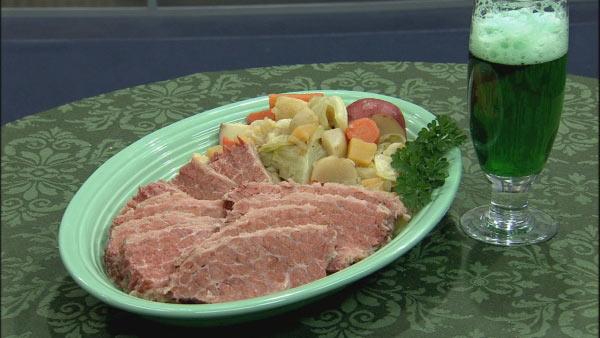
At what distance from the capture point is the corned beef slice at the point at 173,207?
1420mm

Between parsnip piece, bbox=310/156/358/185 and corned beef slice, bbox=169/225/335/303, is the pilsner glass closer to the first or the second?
parsnip piece, bbox=310/156/358/185

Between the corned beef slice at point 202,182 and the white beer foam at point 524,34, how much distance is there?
46 cm

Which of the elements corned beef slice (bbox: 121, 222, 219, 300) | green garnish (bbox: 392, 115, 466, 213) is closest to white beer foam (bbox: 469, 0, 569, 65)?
green garnish (bbox: 392, 115, 466, 213)

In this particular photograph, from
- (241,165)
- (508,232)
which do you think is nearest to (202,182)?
(241,165)

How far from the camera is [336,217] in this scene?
136cm

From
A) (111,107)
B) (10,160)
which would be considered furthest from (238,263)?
(111,107)

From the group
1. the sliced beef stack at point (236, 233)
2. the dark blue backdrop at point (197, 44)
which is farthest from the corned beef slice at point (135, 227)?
the dark blue backdrop at point (197, 44)

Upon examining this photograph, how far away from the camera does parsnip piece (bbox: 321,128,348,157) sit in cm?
156

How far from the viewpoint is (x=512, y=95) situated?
54.9 inches

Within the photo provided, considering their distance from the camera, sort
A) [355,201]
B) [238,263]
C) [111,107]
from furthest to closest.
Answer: [111,107] < [355,201] < [238,263]

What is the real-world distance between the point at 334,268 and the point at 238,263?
141mm

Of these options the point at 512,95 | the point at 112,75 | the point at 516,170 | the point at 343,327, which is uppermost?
the point at 512,95

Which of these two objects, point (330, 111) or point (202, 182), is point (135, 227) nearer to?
point (202, 182)

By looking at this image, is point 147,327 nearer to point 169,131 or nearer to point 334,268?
point 334,268
